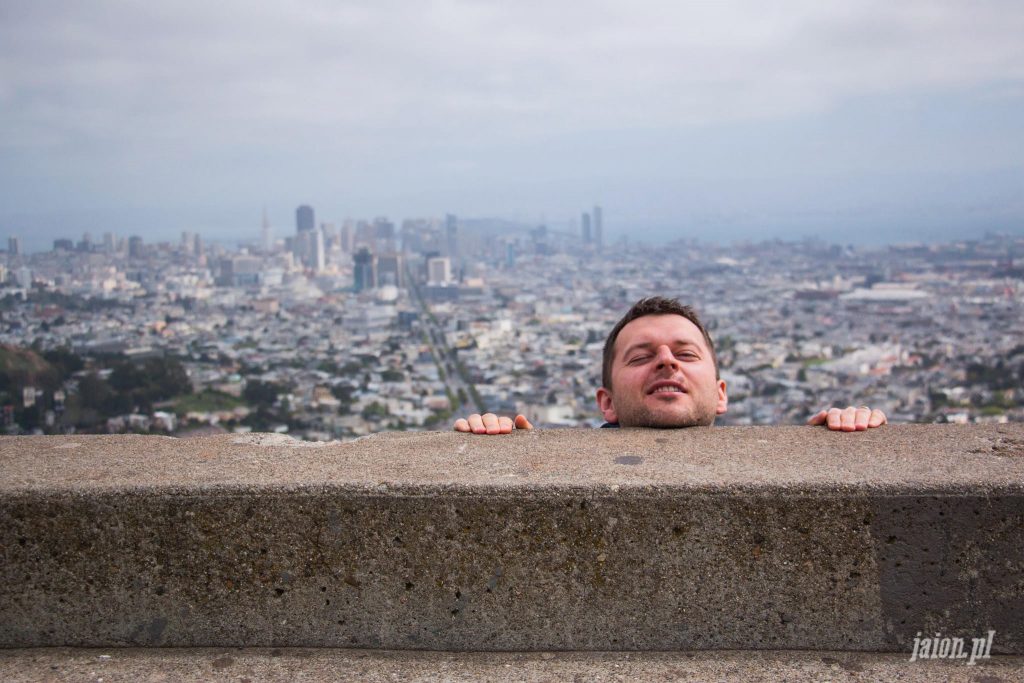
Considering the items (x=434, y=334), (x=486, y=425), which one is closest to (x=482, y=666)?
(x=486, y=425)

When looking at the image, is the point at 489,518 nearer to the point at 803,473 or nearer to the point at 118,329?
the point at 803,473

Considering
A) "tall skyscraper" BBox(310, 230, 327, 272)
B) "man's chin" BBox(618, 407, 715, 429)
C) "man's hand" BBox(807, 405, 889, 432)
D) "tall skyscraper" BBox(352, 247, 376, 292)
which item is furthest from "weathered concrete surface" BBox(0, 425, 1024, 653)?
"tall skyscraper" BBox(310, 230, 327, 272)

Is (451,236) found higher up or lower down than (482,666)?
higher up

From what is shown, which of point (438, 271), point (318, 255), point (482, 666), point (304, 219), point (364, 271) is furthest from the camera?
point (304, 219)

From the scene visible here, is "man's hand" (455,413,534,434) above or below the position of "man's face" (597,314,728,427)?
below

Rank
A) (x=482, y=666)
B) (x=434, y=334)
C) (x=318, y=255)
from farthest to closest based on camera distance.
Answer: (x=318, y=255), (x=434, y=334), (x=482, y=666)

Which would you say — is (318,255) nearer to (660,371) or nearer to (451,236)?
(451,236)

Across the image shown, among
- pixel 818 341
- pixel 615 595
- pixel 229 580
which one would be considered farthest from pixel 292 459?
pixel 818 341

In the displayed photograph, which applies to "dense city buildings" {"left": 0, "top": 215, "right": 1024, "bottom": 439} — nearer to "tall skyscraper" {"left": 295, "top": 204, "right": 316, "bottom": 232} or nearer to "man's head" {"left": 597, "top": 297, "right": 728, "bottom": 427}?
"tall skyscraper" {"left": 295, "top": 204, "right": 316, "bottom": 232}
